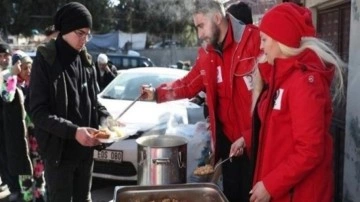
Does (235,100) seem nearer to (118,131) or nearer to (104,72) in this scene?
(118,131)

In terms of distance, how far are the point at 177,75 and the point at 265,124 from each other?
5233mm

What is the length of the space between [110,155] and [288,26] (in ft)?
11.9

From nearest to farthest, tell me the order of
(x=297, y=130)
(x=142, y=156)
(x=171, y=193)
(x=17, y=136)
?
(x=297, y=130) < (x=171, y=193) < (x=142, y=156) < (x=17, y=136)

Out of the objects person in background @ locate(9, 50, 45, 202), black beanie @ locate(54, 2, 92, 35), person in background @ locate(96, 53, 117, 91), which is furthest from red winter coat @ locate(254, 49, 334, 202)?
person in background @ locate(96, 53, 117, 91)

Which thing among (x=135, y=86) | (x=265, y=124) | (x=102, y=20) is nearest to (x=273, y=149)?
(x=265, y=124)

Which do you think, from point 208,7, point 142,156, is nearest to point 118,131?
point 142,156

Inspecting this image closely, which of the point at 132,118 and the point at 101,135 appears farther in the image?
the point at 132,118

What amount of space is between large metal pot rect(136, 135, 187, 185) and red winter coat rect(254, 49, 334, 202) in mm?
811

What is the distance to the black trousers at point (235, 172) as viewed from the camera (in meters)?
3.25

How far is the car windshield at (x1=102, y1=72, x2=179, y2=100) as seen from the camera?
6.78m

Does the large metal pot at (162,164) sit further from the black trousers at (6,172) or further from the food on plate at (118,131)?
the black trousers at (6,172)

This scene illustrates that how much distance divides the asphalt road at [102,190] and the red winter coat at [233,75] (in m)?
2.60

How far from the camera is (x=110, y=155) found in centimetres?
539

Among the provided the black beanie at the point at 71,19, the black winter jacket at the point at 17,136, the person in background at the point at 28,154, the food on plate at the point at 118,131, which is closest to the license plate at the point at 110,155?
the person in background at the point at 28,154
